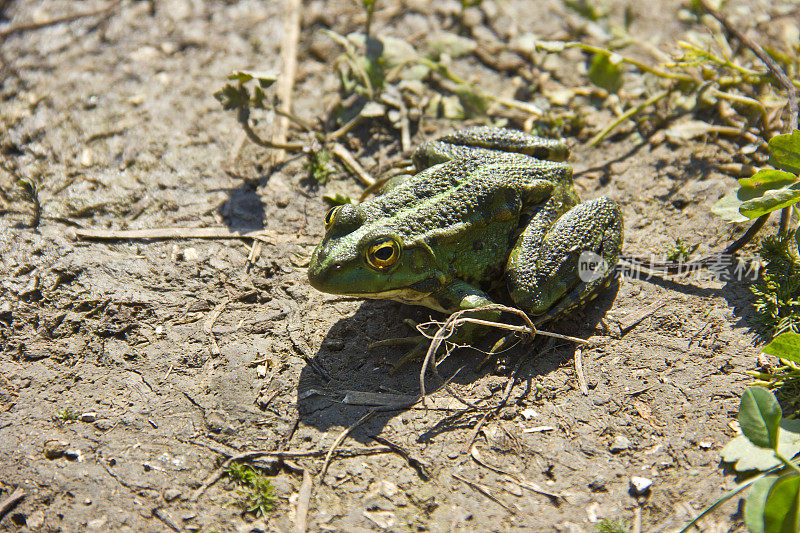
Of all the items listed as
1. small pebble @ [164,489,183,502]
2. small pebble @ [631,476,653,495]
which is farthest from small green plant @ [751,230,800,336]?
small pebble @ [164,489,183,502]

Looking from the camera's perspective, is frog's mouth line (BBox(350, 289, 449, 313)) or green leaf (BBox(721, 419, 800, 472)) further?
frog's mouth line (BBox(350, 289, 449, 313))

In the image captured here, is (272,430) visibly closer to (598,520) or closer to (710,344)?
(598,520)

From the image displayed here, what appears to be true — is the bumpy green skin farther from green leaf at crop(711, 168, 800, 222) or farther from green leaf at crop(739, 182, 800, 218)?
green leaf at crop(739, 182, 800, 218)

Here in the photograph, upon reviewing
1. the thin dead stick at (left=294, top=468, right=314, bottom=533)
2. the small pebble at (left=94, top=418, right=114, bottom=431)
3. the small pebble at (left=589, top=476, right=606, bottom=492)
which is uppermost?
the small pebble at (left=94, top=418, right=114, bottom=431)

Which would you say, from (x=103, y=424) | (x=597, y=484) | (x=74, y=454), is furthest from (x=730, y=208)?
(x=74, y=454)

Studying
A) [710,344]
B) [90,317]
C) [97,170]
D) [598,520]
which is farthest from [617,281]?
[97,170]

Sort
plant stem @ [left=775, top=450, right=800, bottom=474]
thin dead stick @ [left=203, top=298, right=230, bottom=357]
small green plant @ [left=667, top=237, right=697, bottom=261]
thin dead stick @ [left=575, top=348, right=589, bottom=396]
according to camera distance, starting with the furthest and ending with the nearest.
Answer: small green plant @ [left=667, top=237, right=697, bottom=261], thin dead stick @ [left=203, top=298, right=230, bottom=357], thin dead stick @ [left=575, top=348, right=589, bottom=396], plant stem @ [left=775, top=450, right=800, bottom=474]

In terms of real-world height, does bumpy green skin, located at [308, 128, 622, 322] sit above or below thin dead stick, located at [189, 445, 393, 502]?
above

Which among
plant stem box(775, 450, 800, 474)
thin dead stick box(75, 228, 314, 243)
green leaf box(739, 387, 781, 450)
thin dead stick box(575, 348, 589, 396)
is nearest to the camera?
plant stem box(775, 450, 800, 474)
